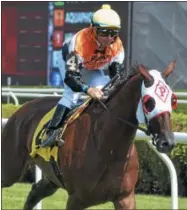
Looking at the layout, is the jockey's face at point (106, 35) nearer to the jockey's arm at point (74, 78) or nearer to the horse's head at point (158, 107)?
the jockey's arm at point (74, 78)

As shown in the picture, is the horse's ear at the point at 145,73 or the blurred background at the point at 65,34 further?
the blurred background at the point at 65,34

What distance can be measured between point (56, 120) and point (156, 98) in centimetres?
98

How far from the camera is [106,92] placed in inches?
191

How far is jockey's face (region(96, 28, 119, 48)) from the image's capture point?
4.84m

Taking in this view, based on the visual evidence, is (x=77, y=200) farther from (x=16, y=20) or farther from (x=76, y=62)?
(x=16, y=20)

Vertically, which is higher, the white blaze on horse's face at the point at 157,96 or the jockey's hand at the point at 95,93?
the white blaze on horse's face at the point at 157,96

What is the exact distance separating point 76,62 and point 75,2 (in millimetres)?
8957

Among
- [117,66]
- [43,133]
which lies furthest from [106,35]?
[43,133]

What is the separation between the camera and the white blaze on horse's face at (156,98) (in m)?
4.29

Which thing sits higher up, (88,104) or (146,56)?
(88,104)

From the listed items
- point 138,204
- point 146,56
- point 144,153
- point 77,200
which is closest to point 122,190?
point 77,200

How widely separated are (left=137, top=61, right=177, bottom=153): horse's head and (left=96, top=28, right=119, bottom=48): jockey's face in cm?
46

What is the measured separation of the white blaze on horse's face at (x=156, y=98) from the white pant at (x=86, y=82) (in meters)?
0.79

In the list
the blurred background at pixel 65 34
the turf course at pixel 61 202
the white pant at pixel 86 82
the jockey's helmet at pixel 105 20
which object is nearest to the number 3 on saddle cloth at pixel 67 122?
the white pant at pixel 86 82
